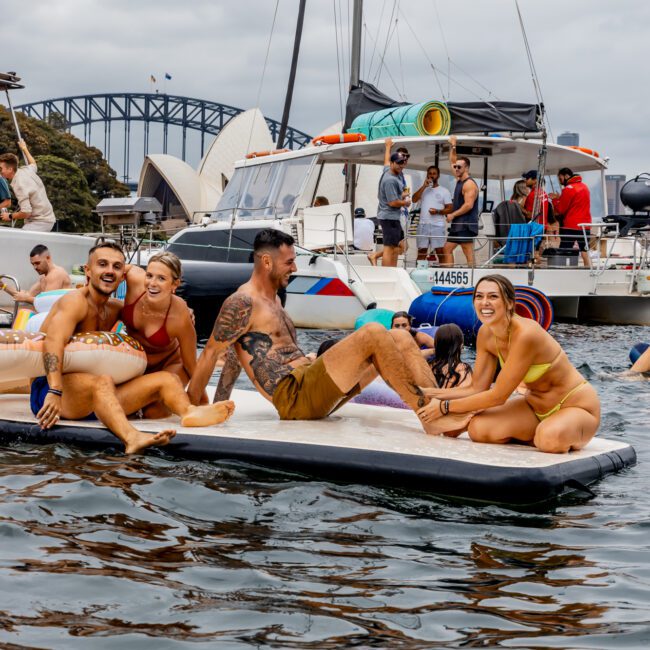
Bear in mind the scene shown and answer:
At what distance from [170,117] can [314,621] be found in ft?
326

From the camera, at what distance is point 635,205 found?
1870 cm

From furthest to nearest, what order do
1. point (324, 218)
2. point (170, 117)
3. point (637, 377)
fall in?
point (170, 117)
point (324, 218)
point (637, 377)

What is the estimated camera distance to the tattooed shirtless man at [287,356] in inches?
241

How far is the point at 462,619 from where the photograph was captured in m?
3.70

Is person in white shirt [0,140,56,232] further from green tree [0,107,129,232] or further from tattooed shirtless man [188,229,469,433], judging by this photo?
green tree [0,107,129,232]

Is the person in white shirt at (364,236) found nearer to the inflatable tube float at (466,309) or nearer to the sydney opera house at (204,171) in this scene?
the inflatable tube float at (466,309)

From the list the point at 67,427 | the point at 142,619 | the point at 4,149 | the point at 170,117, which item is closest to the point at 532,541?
the point at 142,619

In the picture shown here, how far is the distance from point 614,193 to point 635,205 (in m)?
1.89

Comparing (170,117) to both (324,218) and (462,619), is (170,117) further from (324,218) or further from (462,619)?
(462,619)

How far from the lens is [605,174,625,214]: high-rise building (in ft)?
64.3

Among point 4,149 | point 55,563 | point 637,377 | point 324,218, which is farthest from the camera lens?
point 4,149

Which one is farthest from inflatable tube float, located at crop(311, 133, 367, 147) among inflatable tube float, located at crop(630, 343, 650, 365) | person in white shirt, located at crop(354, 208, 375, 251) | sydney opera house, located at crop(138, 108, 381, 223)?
sydney opera house, located at crop(138, 108, 381, 223)

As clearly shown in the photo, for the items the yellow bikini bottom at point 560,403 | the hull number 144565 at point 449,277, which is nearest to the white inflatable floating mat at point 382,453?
the yellow bikini bottom at point 560,403

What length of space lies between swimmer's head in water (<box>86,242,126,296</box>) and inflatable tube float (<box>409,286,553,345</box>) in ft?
26.0
